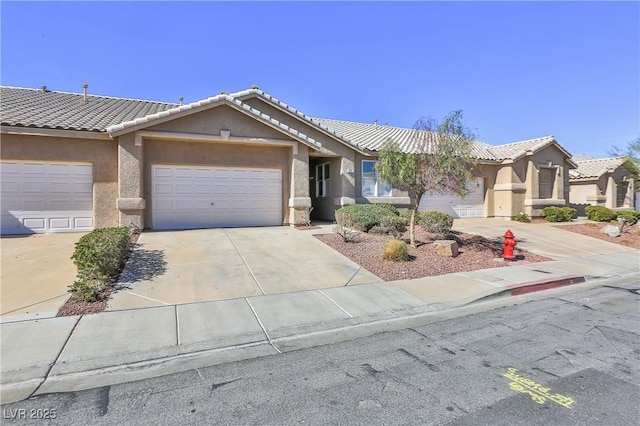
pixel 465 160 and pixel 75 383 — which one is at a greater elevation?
pixel 465 160

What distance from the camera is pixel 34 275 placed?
7664 millimetres

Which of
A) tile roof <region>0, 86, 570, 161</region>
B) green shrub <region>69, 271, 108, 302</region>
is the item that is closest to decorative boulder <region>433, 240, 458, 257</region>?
tile roof <region>0, 86, 570, 161</region>

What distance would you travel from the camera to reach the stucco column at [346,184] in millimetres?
16625

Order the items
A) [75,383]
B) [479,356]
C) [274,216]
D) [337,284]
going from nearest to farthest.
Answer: [75,383]
[479,356]
[337,284]
[274,216]

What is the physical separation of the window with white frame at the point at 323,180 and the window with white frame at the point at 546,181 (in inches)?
560

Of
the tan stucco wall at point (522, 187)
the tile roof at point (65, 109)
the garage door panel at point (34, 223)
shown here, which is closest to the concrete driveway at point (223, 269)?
the garage door panel at point (34, 223)

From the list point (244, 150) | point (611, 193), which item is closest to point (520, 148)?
point (611, 193)

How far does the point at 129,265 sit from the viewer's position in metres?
8.42

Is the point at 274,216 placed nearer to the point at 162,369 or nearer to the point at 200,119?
the point at 200,119

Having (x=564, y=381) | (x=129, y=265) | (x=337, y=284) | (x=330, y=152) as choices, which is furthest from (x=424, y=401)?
(x=330, y=152)

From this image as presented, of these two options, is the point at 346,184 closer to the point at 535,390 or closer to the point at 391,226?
the point at 391,226

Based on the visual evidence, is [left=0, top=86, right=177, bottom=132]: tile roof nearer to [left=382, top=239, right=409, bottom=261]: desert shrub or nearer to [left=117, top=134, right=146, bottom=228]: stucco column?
[left=117, top=134, right=146, bottom=228]: stucco column

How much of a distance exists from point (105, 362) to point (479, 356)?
489 cm

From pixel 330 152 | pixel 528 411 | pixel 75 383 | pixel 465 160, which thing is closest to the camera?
pixel 528 411
